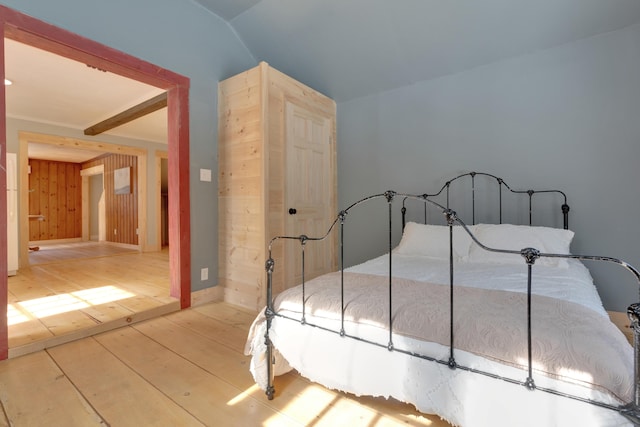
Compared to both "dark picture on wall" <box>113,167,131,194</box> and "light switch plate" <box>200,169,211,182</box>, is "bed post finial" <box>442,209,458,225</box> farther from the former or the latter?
"dark picture on wall" <box>113,167,131,194</box>

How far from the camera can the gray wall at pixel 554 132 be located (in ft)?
7.52

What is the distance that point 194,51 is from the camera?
2.84 m

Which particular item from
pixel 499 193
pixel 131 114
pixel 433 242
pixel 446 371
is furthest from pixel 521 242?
pixel 131 114

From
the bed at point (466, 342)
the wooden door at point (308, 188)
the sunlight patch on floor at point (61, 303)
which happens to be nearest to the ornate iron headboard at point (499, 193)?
the bed at point (466, 342)

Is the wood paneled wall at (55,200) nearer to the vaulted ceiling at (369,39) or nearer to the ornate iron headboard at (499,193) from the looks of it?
the vaulted ceiling at (369,39)

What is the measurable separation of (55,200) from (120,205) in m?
2.87

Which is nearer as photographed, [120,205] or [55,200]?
[120,205]

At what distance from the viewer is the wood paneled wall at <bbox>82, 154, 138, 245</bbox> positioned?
20.6 ft

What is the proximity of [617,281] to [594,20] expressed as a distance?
1959 mm

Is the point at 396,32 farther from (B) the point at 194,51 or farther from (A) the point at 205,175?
(A) the point at 205,175

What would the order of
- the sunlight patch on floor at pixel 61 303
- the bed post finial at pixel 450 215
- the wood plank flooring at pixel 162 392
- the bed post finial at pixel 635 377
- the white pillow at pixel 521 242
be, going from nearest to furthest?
the bed post finial at pixel 635 377 → the bed post finial at pixel 450 215 → the wood plank flooring at pixel 162 392 → the white pillow at pixel 521 242 → the sunlight patch on floor at pixel 61 303

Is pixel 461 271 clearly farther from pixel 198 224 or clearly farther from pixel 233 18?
pixel 233 18

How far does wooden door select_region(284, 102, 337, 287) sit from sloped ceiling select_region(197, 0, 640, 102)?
2.00ft

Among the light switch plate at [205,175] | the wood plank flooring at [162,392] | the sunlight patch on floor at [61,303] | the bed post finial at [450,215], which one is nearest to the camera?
the bed post finial at [450,215]
